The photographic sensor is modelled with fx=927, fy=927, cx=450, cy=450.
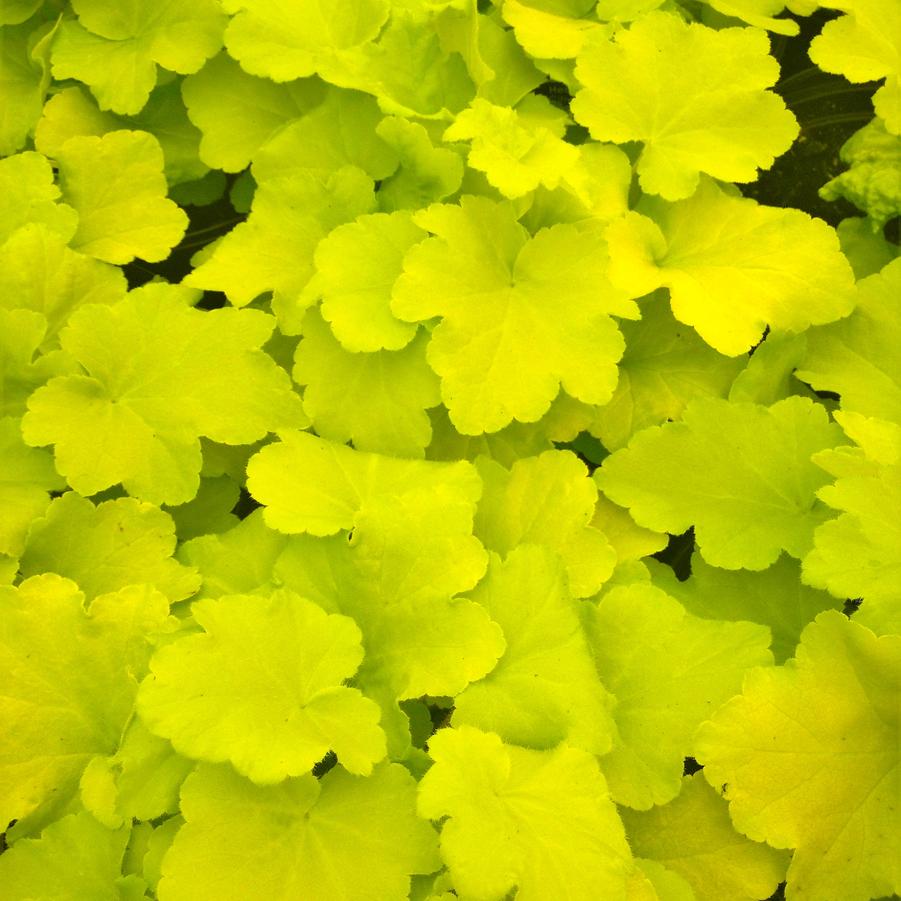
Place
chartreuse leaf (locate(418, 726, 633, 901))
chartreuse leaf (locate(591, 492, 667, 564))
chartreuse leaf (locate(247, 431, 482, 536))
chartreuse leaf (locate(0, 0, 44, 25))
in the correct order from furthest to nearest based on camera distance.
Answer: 1. chartreuse leaf (locate(0, 0, 44, 25))
2. chartreuse leaf (locate(591, 492, 667, 564))
3. chartreuse leaf (locate(247, 431, 482, 536))
4. chartreuse leaf (locate(418, 726, 633, 901))

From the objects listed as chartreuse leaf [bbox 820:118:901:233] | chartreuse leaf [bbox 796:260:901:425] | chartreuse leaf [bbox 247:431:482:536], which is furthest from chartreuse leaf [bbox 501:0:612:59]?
chartreuse leaf [bbox 247:431:482:536]

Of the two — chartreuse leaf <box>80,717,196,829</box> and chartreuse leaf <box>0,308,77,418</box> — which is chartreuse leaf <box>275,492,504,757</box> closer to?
chartreuse leaf <box>80,717,196,829</box>

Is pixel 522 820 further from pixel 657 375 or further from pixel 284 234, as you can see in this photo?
pixel 284 234

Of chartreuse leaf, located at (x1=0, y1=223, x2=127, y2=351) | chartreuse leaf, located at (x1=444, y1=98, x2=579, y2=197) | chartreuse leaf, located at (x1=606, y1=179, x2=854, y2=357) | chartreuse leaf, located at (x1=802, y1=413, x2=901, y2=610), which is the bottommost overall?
chartreuse leaf, located at (x1=802, y1=413, x2=901, y2=610)

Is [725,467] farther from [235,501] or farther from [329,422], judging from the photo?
[235,501]

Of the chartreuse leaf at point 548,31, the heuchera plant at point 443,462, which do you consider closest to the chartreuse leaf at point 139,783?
the heuchera plant at point 443,462

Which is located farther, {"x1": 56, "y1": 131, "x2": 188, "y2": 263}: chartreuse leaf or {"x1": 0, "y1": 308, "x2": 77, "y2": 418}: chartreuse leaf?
{"x1": 56, "y1": 131, "x2": 188, "y2": 263}: chartreuse leaf
